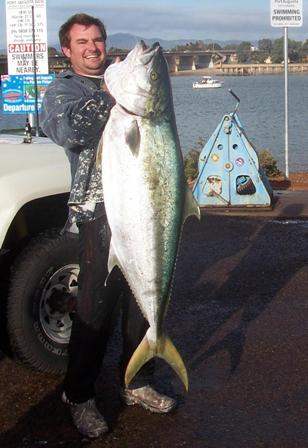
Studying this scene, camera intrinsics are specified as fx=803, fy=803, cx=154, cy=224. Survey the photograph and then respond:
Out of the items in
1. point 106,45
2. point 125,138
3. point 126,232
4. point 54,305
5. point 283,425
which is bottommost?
point 283,425

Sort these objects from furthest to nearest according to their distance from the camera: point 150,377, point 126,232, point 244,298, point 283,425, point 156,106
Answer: point 244,298 → point 150,377 → point 283,425 → point 126,232 → point 156,106

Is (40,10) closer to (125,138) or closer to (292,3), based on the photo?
(292,3)

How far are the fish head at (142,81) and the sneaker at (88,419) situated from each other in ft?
5.78

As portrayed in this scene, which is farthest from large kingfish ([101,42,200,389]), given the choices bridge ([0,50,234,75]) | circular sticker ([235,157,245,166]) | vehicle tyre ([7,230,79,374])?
circular sticker ([235,157,245,166])

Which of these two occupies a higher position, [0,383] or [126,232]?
[126,232]

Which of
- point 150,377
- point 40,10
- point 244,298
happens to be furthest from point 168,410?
point 40,10

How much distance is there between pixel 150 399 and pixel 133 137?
5.97ft

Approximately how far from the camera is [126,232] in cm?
366

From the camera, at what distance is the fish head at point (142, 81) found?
3264 millimetres

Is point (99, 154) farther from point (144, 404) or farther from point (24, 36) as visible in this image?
point (24, 36)

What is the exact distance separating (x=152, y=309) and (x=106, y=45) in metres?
1.37

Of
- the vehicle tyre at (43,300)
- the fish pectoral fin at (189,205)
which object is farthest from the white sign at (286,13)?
the fish pectoral fin at (189,205)

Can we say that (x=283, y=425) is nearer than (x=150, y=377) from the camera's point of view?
Yes

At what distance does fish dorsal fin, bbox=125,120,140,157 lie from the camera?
11.0ft
